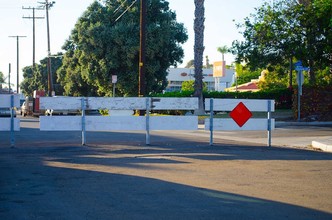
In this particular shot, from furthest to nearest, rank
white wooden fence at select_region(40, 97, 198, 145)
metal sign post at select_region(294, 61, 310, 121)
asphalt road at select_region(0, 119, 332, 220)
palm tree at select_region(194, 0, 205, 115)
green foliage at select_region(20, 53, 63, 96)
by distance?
green foliage at select_region(20, 53, 63, 96) < palm tree at select_region(194, 0, 205, 115) < metal sign post at select_region(294, 61, 310, 121) < white wooden fence at select_region(40, 97, 198, 145) < asphalt road at select_region(0, 119, 332, 220)

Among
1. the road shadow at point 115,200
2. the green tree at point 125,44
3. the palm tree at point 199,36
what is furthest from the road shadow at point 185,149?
the green tree at point 125,44

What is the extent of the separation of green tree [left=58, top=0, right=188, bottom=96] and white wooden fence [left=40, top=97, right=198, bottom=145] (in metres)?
27.6

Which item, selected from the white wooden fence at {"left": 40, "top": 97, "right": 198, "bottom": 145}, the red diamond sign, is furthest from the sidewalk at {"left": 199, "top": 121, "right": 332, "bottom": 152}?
the white wooden fence at {"left": 40, "top": 97, "right": 198, "bottom": 145}

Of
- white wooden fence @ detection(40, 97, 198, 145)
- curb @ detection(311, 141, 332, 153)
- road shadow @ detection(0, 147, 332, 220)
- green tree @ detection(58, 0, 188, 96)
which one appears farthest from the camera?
green tree @ detection(58, 0, 188, 96)

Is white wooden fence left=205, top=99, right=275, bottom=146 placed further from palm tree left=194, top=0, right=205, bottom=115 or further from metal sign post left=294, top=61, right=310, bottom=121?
palm tree left=194, top=0, right=205, bottom=115

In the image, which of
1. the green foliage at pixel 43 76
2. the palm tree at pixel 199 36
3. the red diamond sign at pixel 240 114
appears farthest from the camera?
the green foliage at pixel 43 76

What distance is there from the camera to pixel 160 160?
1309 centimetres

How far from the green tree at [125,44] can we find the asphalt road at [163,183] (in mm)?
29172

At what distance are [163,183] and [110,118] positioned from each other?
670cm

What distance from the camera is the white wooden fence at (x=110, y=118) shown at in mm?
15961

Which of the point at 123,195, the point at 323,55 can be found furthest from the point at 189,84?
the point at 123,195

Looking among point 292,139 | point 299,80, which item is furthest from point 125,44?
point 292,139

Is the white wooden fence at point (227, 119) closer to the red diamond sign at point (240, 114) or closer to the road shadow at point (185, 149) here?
the red diamond sign at point (240, 114)

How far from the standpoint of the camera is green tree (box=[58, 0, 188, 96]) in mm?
44656
